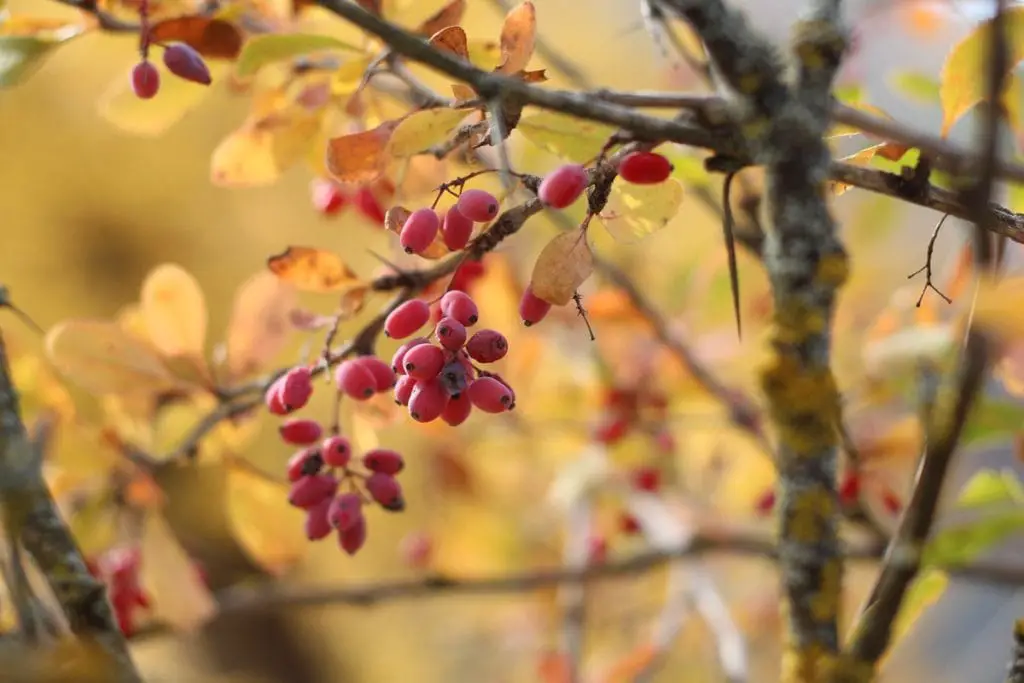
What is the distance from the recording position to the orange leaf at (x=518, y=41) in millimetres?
351

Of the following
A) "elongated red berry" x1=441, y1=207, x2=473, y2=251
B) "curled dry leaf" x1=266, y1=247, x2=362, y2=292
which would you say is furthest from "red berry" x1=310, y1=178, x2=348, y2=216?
"elongated red berry" x1=441, y1=207, x2=473, y2=251

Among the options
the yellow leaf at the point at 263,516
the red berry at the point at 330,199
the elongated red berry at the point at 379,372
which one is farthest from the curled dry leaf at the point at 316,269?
the yellow leaf at the point at 263,516

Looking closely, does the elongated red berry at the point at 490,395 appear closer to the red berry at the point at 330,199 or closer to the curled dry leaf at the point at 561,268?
the curled dry leaf at the point at 561,268

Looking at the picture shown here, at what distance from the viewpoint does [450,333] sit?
33 centimetres

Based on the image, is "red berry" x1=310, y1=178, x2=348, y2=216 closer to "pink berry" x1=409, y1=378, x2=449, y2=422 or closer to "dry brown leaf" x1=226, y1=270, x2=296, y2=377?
"dry brown leaf" x1=226, y1=270, x2=296, y2=377

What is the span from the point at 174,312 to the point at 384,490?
8.1 inches

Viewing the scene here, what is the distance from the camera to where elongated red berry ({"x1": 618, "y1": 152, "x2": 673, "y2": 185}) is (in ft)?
1.13

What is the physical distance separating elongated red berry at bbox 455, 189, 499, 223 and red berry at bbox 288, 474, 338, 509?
0.17 metres

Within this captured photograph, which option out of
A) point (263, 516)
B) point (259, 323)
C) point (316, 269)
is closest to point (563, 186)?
point (316, 269)

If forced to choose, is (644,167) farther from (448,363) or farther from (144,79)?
(144,79)

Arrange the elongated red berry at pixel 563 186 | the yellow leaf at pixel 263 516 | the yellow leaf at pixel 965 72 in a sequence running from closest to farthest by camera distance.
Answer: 1. the elongated red berry at pixel 563 186
2. the yellow leaf at pixel 965 72
3. the yellow leaf at pixel 263 516

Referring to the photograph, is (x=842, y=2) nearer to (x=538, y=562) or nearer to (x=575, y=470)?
(x=575, y=470)

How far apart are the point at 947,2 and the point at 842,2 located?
0.55 m

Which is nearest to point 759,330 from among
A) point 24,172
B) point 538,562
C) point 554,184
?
point 538,562
